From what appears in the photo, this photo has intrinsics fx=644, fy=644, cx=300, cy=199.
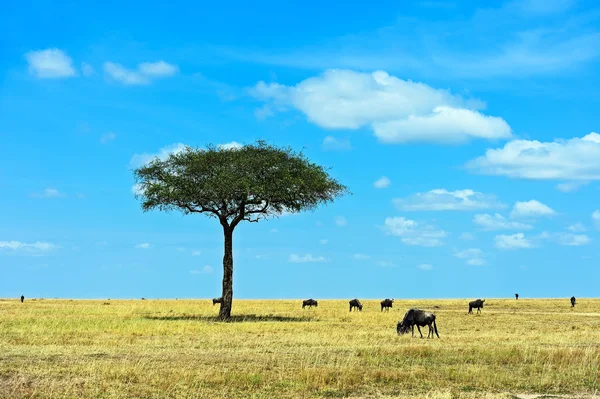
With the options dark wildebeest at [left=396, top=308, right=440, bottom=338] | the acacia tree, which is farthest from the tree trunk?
dark wildebeest at [left=396, top=308, right=440, bottom=338]

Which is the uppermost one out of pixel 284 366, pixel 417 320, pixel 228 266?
pixel 228 266

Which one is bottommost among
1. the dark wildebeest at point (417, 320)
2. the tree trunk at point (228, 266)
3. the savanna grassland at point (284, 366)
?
the savanna grassland at point (284, 366)

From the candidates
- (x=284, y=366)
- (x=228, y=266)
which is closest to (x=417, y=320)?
(x=284, y=366)

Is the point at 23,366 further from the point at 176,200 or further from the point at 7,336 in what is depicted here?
the point at 176,200

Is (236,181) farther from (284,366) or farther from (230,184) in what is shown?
(284,366)

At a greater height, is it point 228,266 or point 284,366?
point 228,266

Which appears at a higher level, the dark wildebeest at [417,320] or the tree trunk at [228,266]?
the tree trunk at [228,266]

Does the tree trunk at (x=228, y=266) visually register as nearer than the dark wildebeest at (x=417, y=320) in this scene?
No

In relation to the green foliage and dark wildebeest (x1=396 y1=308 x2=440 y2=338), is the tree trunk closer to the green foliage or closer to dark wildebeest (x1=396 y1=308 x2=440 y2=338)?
the green foliage

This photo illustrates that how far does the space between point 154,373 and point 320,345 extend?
35.3 feet

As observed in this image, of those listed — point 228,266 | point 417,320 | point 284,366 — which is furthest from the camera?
point 228,266

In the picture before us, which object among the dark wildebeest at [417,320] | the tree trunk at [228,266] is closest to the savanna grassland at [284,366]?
the dark wildebeest at [417,320]

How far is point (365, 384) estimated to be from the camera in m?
17.5

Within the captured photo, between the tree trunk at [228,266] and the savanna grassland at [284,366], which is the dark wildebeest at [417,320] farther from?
the tree trunk at [228,266]
